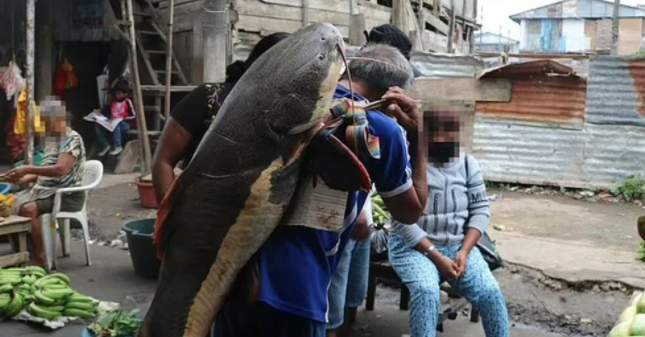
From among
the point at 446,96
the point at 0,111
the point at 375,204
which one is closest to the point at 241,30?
the point at 446,96

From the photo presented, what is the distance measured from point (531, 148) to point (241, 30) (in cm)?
470

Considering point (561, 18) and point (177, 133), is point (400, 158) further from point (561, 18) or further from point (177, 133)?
point (561, 18)

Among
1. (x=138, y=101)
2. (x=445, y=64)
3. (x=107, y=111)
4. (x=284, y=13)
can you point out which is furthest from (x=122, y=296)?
(x=445, y=64)

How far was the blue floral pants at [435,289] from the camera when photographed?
385cm

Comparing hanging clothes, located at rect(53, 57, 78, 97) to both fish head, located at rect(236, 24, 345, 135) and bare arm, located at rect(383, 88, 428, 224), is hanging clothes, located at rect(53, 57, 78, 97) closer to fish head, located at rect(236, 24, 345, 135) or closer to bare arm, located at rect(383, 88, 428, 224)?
bare arm, located at rect(383, 88, 428, 224)

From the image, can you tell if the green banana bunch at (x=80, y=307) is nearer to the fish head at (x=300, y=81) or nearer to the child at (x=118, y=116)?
the fish head at (x=300, y=81)

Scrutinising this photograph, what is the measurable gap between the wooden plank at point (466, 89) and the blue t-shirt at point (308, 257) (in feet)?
28.5

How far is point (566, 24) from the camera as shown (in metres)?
43.4

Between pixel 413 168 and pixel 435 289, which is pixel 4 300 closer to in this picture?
pixel 435 289

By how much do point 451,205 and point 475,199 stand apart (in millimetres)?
164

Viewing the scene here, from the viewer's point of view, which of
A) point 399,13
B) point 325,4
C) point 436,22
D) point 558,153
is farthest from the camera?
point 436,22

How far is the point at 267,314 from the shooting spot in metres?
2.15

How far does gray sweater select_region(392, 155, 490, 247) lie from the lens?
4.03 m

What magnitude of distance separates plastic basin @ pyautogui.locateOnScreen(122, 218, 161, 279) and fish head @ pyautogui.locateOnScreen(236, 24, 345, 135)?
4051 mm
